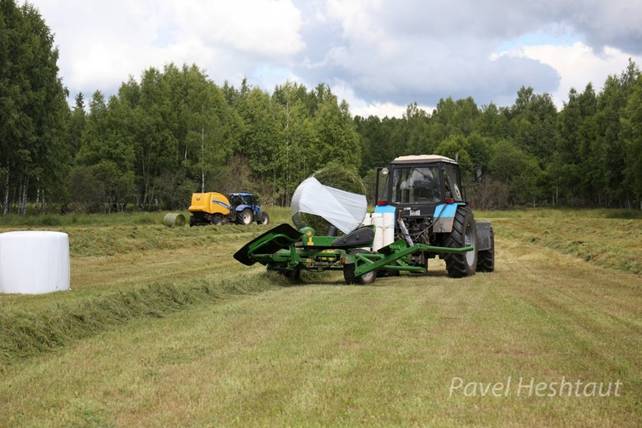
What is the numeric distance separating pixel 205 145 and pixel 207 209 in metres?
20.8

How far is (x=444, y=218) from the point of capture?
13.7m

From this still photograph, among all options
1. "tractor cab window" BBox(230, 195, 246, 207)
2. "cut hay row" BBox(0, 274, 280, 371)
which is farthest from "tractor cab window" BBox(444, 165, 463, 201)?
"tractor cab window" BBox(230, 195, 246, 207)

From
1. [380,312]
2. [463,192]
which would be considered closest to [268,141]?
[463,192]

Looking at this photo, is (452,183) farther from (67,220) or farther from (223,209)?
(67,220)

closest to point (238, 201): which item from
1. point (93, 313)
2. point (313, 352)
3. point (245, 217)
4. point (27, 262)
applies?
point (245, 217)

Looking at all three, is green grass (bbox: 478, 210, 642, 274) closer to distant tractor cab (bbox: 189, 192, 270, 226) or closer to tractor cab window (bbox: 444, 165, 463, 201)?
tractor cab window (bbox: 444, 165, 463, 201)

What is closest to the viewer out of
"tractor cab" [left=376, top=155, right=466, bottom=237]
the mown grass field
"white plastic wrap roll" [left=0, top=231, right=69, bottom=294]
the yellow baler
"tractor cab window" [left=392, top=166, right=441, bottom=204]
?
the mown grass field

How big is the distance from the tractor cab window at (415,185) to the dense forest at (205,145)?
28891mm

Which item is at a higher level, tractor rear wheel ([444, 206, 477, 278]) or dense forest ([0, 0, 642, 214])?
dense forest ([0, 0, 642, 214])

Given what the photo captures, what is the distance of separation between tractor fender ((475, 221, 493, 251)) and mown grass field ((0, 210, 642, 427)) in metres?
2.78

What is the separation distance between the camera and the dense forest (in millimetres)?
40500

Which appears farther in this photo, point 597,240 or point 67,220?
point 67,220

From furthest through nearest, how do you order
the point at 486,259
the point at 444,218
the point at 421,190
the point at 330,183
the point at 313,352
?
the point at 486,259
the point at 421,190
the point at 444,218
the point at 330,183
the point at 313,352

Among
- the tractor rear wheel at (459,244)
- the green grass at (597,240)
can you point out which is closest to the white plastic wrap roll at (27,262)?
the tractor rear wheel at (459,244)
